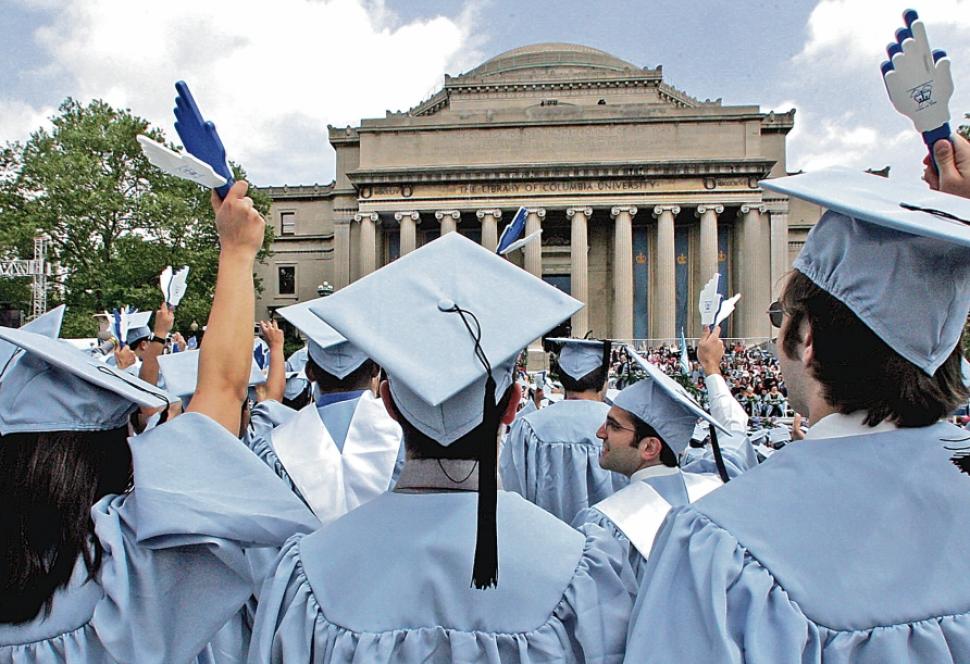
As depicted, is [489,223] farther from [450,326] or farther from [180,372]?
[450,326]

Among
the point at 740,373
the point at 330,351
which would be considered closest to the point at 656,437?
the point at 330,351

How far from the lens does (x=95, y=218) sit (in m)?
31.8

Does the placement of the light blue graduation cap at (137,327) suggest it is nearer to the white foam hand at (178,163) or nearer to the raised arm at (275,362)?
the raised arm at (275,362)

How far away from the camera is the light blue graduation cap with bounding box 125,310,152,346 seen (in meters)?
7.69

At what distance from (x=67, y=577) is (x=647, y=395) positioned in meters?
2.49

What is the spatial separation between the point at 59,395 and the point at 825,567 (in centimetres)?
185

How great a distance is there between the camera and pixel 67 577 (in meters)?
1.67

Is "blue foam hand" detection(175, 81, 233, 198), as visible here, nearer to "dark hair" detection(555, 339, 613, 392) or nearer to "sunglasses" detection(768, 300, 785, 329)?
"sunglasses" detection(768, 300, 785, 329)

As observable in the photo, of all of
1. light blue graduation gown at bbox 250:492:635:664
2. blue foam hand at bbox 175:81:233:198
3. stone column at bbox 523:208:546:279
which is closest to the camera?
light blue graduation gown at bbox 250:492:635:664

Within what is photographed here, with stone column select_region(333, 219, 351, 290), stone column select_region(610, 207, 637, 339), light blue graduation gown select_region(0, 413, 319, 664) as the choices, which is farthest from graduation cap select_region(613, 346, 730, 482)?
stone column select_region(333, 219, 351, 290)

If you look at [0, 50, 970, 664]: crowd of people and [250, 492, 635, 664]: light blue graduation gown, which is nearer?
[0, 50, 970, 664]: crowd of people

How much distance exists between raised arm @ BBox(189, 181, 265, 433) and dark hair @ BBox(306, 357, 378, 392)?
184 cm

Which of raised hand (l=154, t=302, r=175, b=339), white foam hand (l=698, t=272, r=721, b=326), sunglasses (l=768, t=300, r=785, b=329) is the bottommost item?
sunglasses (l=768, t=300, r=785, b=329)

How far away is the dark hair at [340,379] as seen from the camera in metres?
3.80
